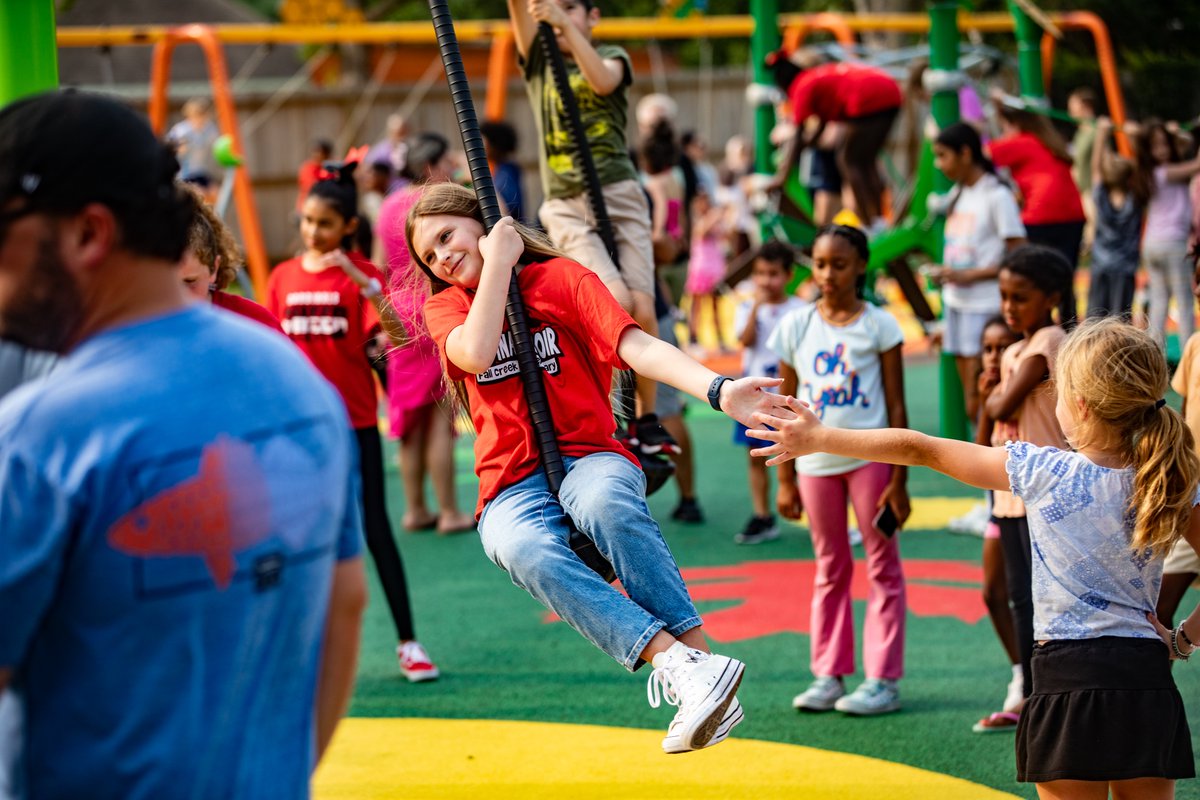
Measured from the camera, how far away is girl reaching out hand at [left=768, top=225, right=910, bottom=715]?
4.98 m

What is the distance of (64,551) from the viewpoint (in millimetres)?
1649

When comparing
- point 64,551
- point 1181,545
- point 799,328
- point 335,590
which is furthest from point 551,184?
point 64,551

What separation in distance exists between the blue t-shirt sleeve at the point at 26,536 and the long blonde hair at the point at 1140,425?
7.35 feet

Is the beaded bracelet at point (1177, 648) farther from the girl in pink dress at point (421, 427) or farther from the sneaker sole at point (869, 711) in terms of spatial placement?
the girl in pink dress at point (421, 427)

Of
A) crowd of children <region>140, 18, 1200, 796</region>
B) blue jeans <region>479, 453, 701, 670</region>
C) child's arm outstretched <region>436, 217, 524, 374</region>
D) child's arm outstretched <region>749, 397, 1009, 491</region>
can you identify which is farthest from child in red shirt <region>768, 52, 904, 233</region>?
child's arm outstretched <region>749, 397, 1009, 491</region>

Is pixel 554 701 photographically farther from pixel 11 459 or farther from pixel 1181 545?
pixel 11 459

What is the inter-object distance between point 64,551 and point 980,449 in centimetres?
214

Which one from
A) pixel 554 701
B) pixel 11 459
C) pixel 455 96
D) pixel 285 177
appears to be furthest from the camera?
pixel 285 177

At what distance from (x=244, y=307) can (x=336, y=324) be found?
6.27ft

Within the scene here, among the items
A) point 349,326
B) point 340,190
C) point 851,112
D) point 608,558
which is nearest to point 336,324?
point 349,326

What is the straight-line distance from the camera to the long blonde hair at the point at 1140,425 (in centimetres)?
302

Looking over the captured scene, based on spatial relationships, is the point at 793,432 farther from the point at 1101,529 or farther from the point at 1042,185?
the point at 1042,185

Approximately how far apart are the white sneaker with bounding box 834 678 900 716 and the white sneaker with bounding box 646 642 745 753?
Result: 1825mm

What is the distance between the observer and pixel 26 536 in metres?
1.62
